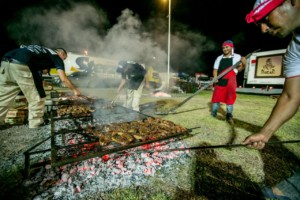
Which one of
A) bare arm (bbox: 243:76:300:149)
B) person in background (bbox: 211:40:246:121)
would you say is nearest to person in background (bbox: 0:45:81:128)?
bare arm (bbox: 243:76:300:149)

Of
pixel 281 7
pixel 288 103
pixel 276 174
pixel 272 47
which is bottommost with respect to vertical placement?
pixel 276 174

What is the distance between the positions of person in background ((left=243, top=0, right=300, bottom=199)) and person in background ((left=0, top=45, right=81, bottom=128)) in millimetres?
3808

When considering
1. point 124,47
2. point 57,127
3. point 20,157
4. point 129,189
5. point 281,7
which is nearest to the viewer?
point 281,7

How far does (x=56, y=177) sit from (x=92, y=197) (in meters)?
0.78

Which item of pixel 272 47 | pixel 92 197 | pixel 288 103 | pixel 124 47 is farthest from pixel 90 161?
pixel 272 47

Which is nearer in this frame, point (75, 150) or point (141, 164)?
point (141, 164)

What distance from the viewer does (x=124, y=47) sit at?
9547 millimetres

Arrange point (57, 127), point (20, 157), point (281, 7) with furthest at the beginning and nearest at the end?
point (57, 127), point (20, 157), point (281, 7)

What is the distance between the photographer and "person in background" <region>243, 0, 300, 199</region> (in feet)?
4.78

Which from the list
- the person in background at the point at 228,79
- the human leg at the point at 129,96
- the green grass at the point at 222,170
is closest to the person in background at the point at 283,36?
the green grass at the point at 222,170

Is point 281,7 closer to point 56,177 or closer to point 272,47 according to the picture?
point 56,177

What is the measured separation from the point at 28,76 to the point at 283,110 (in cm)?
541

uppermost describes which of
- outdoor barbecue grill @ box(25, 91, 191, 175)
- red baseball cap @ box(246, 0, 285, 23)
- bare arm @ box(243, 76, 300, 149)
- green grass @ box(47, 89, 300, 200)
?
red baseball cap @ box(246, 0, 285, 23)

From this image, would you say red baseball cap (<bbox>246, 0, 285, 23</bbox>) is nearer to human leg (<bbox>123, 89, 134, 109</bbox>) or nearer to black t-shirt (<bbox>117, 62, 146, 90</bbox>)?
black t-shirt (<bbox>117, 62, 146, 90</bbox>)
